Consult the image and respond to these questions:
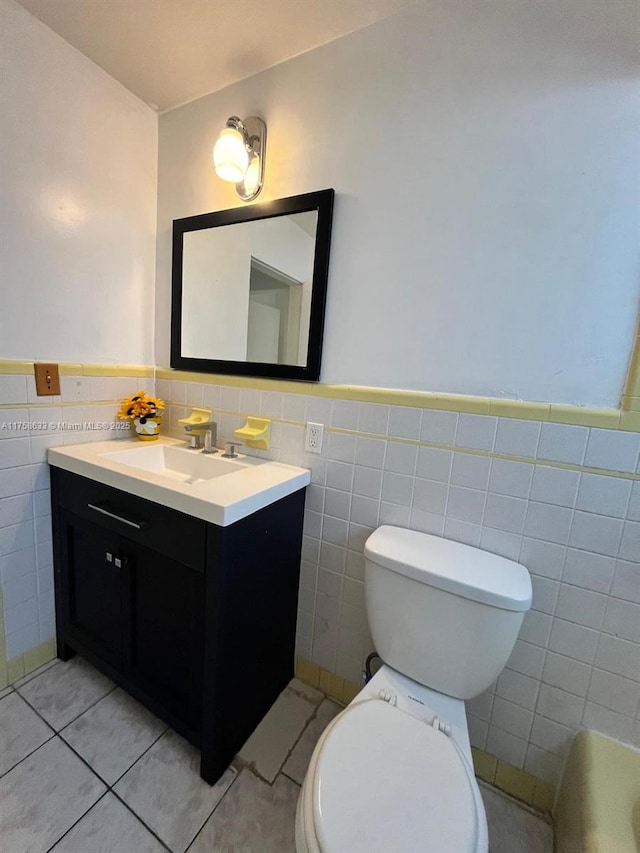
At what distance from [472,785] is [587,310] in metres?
1.09

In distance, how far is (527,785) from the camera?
1.06m

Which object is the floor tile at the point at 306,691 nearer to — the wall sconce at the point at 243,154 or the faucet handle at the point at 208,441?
the faucet handle at the point at 208,441

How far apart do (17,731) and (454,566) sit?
1.47 m

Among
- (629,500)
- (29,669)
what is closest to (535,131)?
(629,500)

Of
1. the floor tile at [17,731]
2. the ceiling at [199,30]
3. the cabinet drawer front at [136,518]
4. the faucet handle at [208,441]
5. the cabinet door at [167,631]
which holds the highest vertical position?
the ceiling at [199,30]

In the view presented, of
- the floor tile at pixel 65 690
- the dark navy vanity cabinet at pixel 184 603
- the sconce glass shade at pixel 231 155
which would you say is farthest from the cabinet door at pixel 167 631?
the sconce glass shade at pixel 231 155

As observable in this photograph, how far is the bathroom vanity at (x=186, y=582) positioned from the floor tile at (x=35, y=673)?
6 cm

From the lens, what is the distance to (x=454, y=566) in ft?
3.08

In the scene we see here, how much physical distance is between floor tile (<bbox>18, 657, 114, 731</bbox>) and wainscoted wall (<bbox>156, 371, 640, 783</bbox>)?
926 mm

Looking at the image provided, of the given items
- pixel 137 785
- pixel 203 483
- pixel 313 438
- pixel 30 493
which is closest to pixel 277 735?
pixel 137 785

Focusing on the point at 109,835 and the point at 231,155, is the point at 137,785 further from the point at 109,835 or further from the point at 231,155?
the point at 231,155

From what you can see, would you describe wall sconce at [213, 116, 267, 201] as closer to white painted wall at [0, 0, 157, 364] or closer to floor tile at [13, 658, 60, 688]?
white painted wall at [0, 0, 157, 364]

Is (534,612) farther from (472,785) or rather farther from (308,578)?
(308,578)

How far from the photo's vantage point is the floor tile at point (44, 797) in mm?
896
